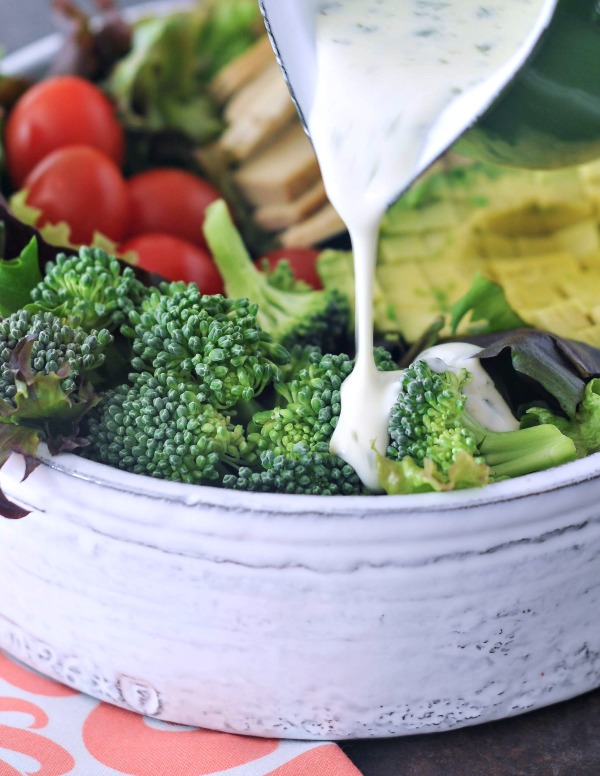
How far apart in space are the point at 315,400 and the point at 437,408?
15cm

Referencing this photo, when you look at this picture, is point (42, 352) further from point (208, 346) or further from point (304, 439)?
point (304, 439)

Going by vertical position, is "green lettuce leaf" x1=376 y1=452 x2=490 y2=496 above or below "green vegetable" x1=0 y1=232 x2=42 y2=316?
below

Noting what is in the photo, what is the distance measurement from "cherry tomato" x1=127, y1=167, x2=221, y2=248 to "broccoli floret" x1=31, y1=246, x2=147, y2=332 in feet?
1.98

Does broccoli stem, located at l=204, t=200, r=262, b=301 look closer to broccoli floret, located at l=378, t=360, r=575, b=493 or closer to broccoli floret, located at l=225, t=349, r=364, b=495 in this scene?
broccoli floret, located at l=225, t=349, r=364, b=495

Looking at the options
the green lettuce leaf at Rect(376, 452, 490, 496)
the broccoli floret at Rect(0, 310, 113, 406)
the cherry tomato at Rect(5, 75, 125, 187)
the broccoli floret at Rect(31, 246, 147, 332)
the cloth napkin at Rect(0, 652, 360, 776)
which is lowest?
the cloth napkin at Rect(0, 652, 360, 776)

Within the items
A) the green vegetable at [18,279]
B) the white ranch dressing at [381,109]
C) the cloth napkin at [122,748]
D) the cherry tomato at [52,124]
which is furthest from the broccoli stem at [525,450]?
the cherry tomato at [52,124]

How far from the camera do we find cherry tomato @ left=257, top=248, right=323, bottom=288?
1729 mm

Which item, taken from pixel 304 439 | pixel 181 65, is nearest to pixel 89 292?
pixel 304 439

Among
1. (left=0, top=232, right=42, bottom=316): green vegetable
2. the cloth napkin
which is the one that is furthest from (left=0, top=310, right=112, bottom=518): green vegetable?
the cloth napkin

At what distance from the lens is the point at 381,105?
1.15 meters

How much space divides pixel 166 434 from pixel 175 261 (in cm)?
63

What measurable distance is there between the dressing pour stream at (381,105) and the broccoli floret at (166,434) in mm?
131

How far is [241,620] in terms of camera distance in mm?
1023

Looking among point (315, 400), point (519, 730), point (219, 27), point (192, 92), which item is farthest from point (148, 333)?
point (219, 27)
